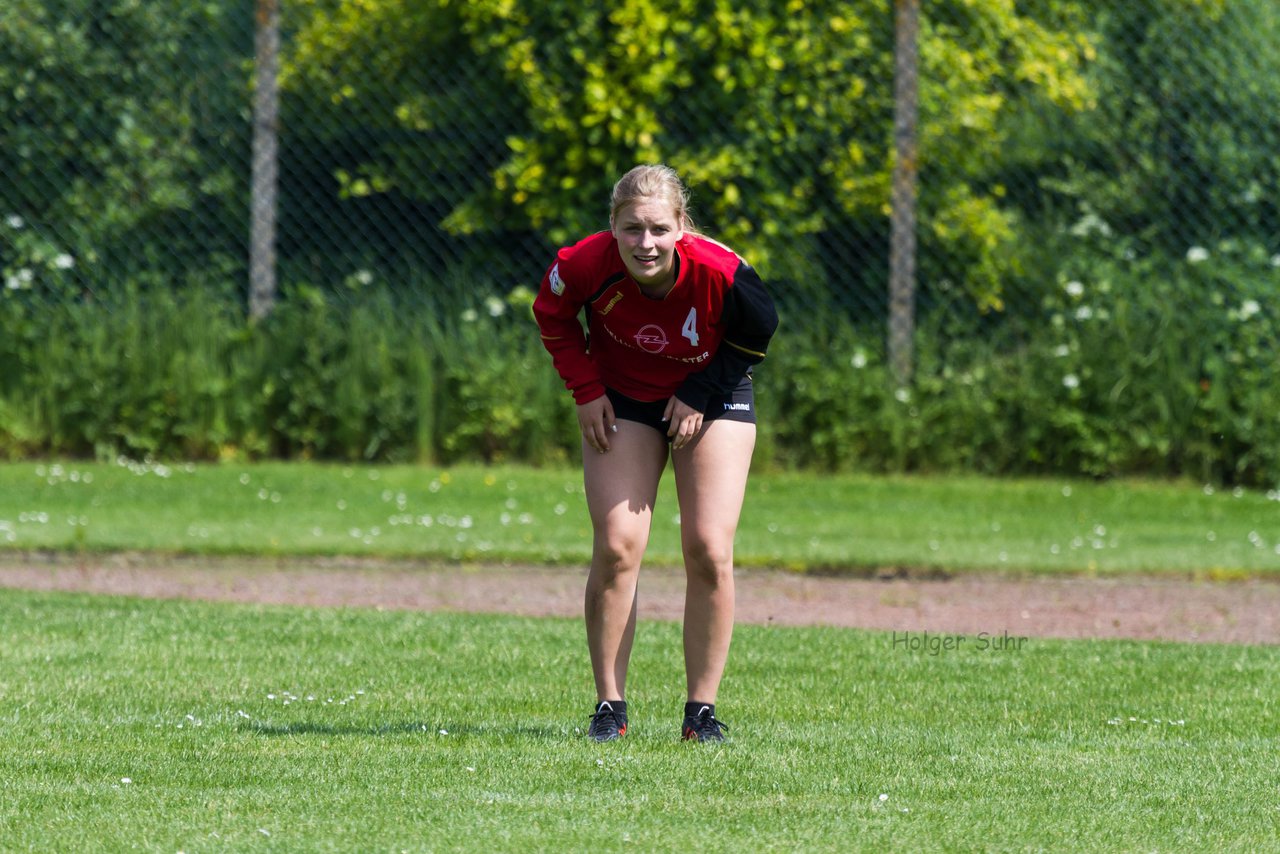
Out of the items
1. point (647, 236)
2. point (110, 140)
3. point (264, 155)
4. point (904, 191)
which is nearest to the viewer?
point (647, 236)

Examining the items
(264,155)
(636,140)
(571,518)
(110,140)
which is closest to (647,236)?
(571,518)

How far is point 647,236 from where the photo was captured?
429 cm

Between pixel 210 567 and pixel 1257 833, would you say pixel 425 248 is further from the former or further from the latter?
pixel 1257 833

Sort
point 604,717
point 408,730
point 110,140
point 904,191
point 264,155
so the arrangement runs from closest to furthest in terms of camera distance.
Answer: point 604,717 → point 408,730 → point 904,191 → point 264,155 → point 110,140

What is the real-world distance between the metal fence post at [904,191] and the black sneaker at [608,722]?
6.52m

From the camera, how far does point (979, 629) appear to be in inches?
271

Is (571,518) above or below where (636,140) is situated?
below

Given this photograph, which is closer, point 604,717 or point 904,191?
point 604,717

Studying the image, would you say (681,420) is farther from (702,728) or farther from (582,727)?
(582,727)

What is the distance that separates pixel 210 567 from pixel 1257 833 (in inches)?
227

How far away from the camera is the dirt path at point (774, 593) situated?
7156mm

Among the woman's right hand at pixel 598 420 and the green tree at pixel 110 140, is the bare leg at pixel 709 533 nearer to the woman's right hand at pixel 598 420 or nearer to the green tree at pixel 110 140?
the woman's right hand at pixel 598 420

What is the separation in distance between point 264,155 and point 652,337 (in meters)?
7.26

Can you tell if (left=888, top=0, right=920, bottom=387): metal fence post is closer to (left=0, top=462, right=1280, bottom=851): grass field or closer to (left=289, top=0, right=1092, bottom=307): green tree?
(left=289, top=0, right=1092, bottom=307): green tree
